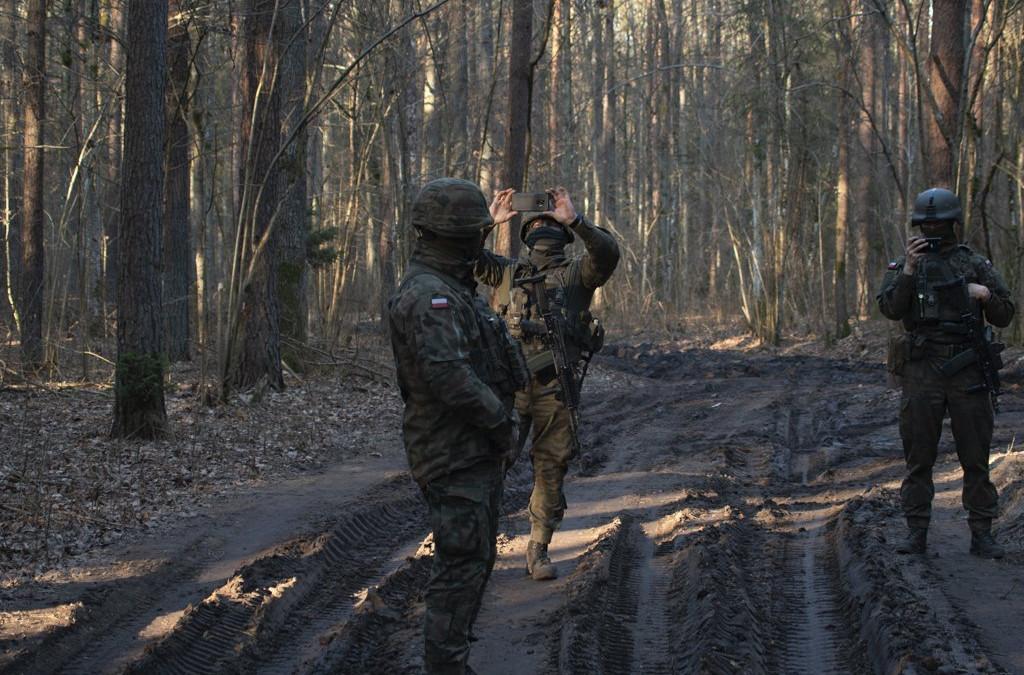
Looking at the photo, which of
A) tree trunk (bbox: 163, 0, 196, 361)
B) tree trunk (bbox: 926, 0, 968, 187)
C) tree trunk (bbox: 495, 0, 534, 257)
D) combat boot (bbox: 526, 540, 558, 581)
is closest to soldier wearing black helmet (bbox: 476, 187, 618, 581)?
combat boot (bbox: 526, 540, 558, 581)

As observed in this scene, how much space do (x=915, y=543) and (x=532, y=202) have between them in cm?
346

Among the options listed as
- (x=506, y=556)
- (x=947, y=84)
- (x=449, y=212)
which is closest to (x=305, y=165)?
(x=947, y=84)

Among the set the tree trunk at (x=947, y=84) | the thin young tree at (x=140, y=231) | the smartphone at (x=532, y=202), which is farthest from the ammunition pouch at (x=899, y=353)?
the thin young tree at (x=140, y=231)

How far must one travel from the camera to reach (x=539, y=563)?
6461 mm

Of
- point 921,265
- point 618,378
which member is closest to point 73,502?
point 921,265

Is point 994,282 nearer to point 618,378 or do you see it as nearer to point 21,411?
point 21,411

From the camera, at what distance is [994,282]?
6.47m

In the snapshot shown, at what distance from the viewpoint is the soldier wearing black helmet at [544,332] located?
20.9 ft

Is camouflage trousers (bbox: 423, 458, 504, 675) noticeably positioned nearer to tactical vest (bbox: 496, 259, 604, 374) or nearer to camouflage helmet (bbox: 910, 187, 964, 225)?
tactical vest (bbox: 496, 259, 604, 374)

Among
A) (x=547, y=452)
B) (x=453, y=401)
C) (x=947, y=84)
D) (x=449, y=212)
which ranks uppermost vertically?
(x=947, y=84)

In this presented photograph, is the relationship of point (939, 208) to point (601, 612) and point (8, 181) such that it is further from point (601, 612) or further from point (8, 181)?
point (8, 181)

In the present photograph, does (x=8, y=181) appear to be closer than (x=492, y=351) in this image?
No

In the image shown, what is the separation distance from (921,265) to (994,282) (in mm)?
496

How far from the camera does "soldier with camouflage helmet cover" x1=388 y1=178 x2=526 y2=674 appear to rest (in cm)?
412
